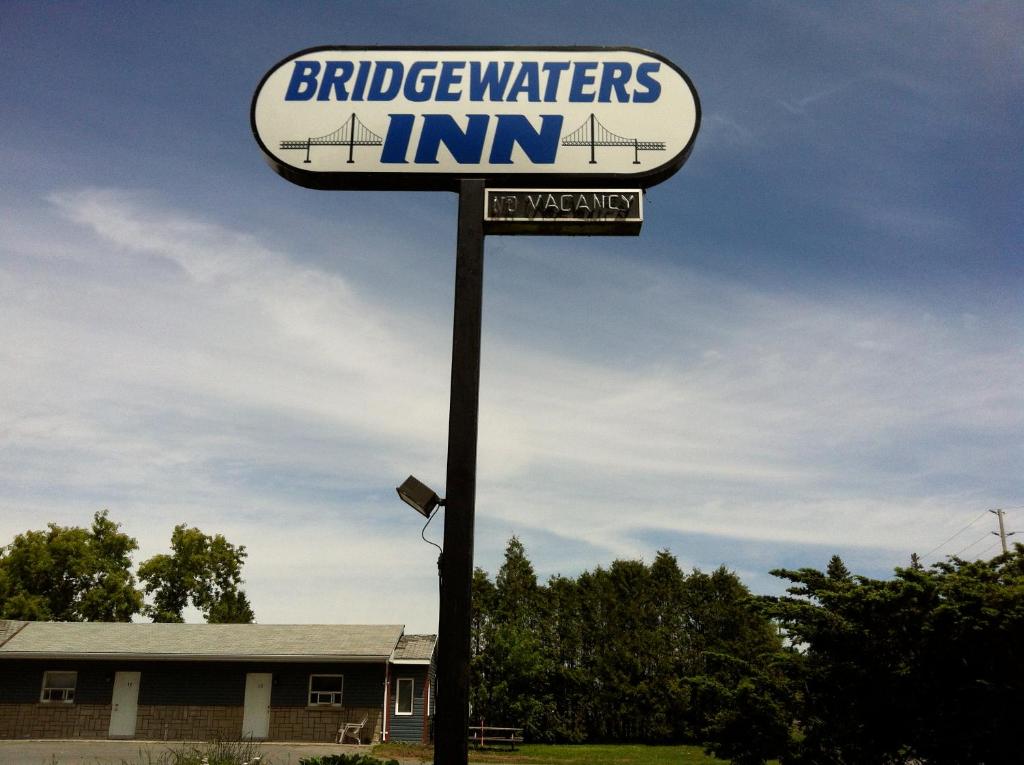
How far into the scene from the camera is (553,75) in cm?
859

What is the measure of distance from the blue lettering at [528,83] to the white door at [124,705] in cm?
2672

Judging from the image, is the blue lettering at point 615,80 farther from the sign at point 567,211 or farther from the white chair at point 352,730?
the white chair at point 352,730

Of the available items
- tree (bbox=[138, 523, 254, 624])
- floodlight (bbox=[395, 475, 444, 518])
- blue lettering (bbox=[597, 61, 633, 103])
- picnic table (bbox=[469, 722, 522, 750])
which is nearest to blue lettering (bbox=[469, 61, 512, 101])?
blue lettering (bbox=[597, 61, 633, 103])

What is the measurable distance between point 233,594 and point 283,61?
47.2m

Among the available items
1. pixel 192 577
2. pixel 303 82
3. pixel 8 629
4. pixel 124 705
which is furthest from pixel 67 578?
pixel 303 82

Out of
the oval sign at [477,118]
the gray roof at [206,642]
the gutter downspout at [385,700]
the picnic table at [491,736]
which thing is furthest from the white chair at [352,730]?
the oval sign at [477,118]

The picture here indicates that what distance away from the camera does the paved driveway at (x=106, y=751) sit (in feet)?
61.2

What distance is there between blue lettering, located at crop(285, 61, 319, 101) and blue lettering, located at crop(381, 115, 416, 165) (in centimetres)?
110

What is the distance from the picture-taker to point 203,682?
88.2 feet

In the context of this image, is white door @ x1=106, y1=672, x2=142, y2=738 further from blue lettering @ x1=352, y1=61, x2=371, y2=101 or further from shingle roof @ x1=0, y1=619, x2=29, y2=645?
blue lettering @ x1=352, y1=61, x2=371, y2=101

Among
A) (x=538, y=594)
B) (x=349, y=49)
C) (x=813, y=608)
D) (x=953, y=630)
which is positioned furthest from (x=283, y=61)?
(x=538, y=594)

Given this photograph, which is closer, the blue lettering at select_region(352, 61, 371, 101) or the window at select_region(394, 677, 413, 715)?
the blue lettering at select_region(352, 61, 371, 101)

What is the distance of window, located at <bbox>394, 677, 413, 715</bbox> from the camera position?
27.3 meters

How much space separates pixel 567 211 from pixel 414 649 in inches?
953
